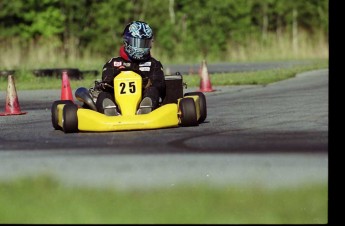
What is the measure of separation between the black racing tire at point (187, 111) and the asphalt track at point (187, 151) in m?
0.16

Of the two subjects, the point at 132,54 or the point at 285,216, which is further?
the point at 132,54

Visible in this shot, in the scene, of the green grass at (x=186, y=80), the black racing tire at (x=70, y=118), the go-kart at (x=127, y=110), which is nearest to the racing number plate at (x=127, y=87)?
the go-kart at (x=127, y=110)

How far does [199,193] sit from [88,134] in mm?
4980

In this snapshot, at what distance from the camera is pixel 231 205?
8.11 m

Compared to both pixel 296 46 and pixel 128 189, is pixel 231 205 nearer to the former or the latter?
pixel 128 189

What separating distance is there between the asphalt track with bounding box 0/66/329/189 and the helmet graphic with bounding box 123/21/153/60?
126 centimetres

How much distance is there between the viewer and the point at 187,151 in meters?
11.4

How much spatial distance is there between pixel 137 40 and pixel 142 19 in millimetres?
36428

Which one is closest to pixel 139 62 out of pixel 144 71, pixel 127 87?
pixel 144 71

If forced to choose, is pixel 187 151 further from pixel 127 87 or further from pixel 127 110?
pixel 127 87

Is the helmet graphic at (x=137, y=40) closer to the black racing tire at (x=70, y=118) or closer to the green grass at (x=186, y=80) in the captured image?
the black racing tire at (x=70, y=118)

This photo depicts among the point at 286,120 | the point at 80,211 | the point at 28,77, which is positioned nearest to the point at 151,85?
the point at 286,120

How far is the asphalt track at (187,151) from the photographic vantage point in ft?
31.2
